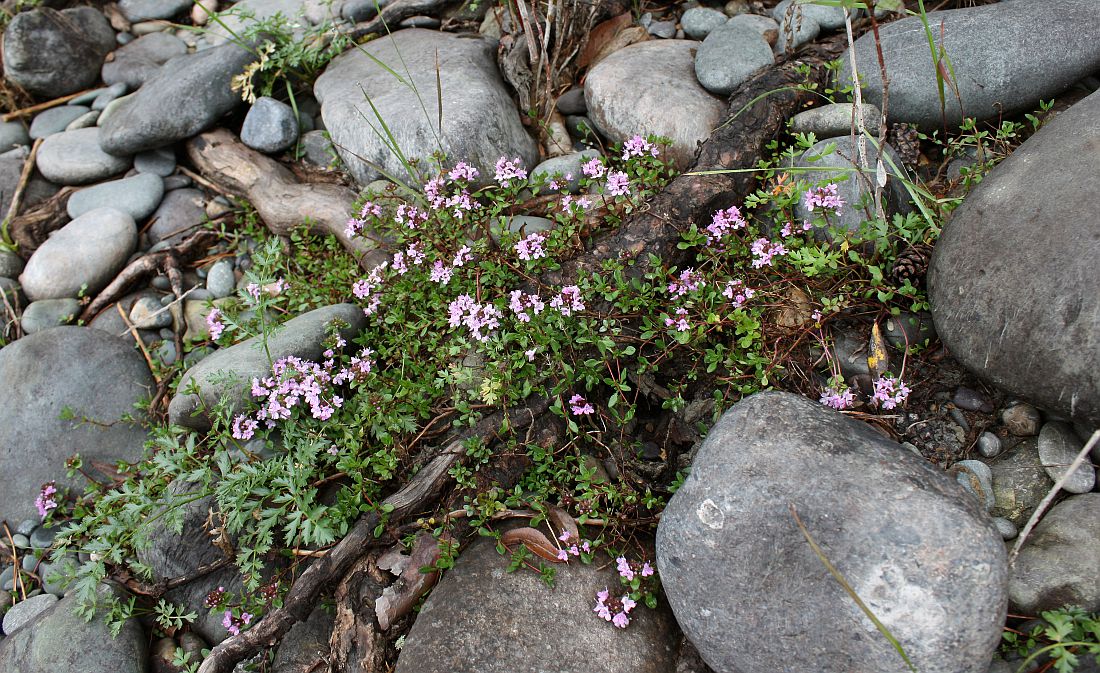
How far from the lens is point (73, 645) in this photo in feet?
10.3

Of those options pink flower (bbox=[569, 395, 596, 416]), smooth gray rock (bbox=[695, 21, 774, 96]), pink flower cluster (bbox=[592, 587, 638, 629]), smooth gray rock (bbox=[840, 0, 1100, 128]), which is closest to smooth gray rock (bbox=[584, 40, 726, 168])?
smooth gray rock (bbox=[695, 21, 774, 96])

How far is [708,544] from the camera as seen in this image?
8.16 ft

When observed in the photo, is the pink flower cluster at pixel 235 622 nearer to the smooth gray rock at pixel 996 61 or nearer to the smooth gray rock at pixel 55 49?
the smooth gray rock at pixel 996 61

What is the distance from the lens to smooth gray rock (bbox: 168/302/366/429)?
3.48 metres

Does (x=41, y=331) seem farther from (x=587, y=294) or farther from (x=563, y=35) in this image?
(x=563, y=35)

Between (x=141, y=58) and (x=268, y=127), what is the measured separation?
168cm

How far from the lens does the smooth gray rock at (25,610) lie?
352 cm

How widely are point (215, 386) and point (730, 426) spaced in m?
2.36

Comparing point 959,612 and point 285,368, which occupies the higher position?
point 959,612

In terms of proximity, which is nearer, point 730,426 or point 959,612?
point 959,612

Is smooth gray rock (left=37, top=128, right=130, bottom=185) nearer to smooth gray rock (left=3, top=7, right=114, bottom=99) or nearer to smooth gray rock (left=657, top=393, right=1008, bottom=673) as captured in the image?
smooth gray rock (left=3, top=7, right=114, bottom=99)

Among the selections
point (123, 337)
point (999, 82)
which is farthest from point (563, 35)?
point (123, 337)

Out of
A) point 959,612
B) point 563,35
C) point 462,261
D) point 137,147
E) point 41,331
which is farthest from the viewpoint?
point 137,147

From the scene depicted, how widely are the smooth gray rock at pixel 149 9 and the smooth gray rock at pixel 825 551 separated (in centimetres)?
559
